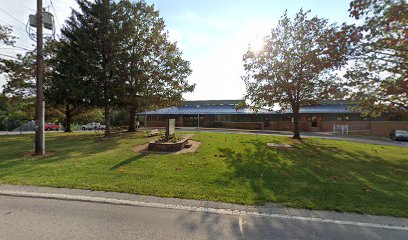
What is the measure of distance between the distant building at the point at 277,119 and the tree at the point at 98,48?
14.1m

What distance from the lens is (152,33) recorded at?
21422 mm

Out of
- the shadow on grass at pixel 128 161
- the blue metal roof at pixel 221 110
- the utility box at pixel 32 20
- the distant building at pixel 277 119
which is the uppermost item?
the utility box at pixel 32 20

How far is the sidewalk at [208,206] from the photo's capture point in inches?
161

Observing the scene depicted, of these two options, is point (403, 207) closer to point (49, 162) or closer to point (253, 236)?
point (253, 236)

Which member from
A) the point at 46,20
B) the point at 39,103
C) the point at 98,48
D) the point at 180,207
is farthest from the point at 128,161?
the point at 98,48

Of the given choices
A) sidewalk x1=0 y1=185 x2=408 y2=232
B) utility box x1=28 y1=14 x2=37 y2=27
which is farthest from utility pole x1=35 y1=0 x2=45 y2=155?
sidewalk x1=0 y1=185 x2=408 y2=232

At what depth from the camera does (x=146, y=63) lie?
21016 mm

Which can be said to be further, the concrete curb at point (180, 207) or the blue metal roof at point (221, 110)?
the blue metal roof at point (221, 110)

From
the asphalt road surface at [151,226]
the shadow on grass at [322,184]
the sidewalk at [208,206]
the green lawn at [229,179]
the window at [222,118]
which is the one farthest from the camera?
the window at [222,118]

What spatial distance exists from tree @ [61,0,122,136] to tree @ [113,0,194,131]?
69 centimetres

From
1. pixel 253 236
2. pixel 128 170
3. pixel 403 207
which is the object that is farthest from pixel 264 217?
pixel 128 170

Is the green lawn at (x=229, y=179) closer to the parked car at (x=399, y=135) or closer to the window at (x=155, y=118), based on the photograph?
the parked car at (x=399, y=135)

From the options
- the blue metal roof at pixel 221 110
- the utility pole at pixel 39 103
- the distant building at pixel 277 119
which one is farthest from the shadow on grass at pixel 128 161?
the blue metal roof at pixel 221 110

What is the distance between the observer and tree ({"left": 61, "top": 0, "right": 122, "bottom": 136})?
58.3ft
